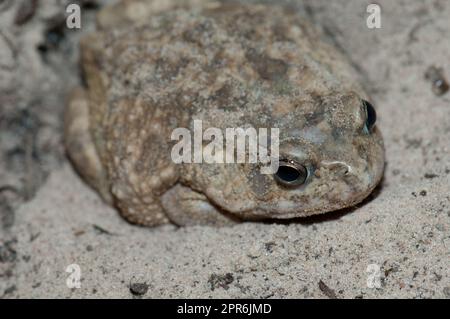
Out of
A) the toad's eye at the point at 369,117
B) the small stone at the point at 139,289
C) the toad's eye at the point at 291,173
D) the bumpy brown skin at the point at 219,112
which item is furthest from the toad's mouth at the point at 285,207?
the small stone at the point at 139,289

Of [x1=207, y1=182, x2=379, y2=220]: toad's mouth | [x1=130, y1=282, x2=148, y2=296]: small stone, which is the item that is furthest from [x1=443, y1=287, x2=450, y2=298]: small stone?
[x1=130, y1=282, x2=148, y2=296]: small stone

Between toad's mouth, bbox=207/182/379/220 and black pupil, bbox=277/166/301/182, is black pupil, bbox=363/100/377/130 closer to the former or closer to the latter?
toad's mouth, bbox=207/182/379/220

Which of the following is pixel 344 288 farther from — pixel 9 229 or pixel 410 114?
pixel 9 229

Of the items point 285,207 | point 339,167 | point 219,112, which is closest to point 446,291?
A: point 339,167

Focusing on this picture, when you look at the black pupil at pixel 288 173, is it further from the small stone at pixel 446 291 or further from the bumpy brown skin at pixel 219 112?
the small stone at pixel 446 291

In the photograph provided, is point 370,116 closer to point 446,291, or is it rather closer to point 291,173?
point 291,173

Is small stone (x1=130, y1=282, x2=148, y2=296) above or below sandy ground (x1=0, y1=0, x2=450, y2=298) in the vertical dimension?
below
